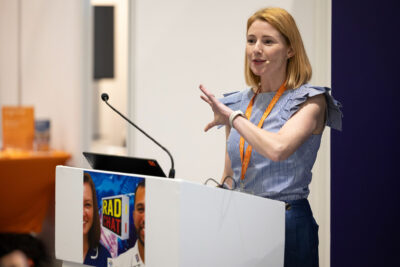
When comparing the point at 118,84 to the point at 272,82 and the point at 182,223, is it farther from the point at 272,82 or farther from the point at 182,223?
the point at 182,223

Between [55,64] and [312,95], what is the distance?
3397 millimetres

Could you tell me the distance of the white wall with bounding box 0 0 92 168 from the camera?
442 cm

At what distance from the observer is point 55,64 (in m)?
4.82

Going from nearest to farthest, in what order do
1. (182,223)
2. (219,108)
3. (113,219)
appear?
(182,223) → (113,219) → (219,108)

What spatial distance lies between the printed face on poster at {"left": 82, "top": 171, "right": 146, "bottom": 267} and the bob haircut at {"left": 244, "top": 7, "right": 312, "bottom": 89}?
2.47 feet

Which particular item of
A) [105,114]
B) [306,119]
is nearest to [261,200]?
[306,119]

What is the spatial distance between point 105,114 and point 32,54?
38.1 inches

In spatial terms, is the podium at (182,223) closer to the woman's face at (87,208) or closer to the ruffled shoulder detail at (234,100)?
the woman's face at (87,208)

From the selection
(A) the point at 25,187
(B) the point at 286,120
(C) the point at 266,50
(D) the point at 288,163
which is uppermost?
(C) the point at 266,50

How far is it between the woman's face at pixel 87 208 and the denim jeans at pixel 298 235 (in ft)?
2.20

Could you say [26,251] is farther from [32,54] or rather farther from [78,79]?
[32,54]

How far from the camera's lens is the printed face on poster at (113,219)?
5.12ft

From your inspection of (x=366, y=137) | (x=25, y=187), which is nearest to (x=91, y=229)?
(x=366, y=137)

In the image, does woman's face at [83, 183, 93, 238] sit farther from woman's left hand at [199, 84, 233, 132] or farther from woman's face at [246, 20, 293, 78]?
woman's face at [246, 20, 293, 78]
